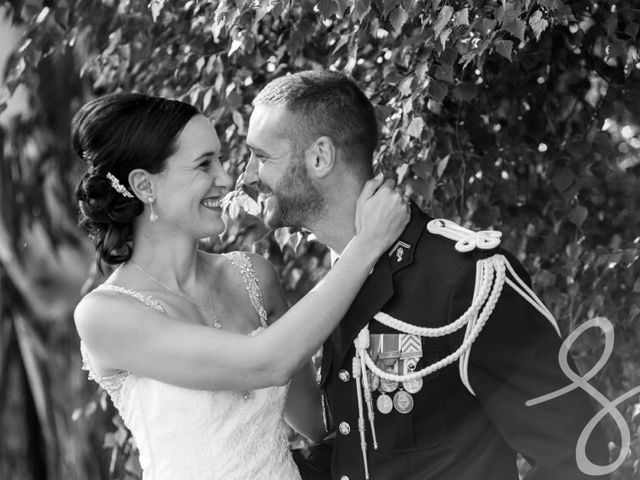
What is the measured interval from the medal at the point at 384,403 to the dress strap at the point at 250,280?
0.56 meters

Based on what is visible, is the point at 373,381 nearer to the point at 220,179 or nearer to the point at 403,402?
the point at 403,402

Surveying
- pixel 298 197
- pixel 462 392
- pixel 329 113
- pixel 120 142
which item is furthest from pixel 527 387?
pixel 120 142

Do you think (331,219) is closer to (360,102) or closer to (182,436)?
(360,102)

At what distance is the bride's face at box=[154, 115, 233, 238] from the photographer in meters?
2.63

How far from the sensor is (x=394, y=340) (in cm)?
234

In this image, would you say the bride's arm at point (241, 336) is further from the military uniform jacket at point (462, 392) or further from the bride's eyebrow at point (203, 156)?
the bride's eyebrow at point (203, 156)

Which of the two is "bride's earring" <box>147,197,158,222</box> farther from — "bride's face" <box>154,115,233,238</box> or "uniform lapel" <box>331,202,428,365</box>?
"uniform lapel" <box>331,202,428,365</box>

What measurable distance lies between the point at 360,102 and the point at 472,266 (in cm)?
60

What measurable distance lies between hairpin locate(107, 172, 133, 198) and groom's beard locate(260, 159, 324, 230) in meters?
0.39

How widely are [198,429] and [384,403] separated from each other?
1.65 feet

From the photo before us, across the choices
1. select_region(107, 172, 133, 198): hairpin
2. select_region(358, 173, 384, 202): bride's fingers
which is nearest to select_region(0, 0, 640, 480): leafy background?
select_region(358, 173, 384, 202): bride's fingers

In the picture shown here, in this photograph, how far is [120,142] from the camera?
8.57 feet

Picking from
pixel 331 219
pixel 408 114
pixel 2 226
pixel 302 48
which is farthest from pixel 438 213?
pixel 2 226

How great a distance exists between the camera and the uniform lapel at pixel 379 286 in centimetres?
236
